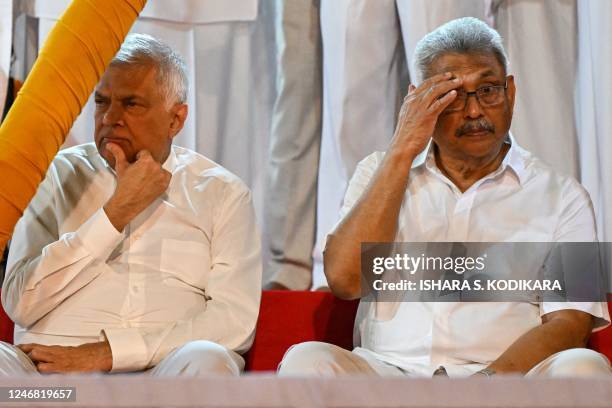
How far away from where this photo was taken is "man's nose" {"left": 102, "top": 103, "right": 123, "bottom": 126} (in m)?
2.26

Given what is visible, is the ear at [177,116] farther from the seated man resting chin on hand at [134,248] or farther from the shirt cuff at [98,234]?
the shirt cuff at [98,234]

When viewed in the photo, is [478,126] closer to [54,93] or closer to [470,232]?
[470,232]

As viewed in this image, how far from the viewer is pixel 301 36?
2.93 metres

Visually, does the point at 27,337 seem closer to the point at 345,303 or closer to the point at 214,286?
the point at 214,286

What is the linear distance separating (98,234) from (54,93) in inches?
12.6

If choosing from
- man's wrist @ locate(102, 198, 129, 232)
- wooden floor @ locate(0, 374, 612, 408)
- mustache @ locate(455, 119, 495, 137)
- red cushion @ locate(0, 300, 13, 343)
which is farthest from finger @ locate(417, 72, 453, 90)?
wooden floor @ locate(0, 374, 612, 408)

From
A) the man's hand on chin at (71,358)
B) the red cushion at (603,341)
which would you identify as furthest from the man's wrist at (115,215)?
the red cushion at (603,341)

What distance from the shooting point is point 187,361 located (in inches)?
76.4

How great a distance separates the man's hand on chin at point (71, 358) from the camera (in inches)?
80.8

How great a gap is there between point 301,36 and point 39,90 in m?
1.10

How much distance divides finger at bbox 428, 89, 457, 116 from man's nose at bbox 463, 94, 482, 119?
37mm

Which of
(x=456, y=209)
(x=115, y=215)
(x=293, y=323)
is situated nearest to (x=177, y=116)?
(x=115, y=215)

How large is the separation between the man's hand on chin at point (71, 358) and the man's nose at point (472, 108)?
0.90 meters

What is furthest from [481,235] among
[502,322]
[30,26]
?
[30,26]
